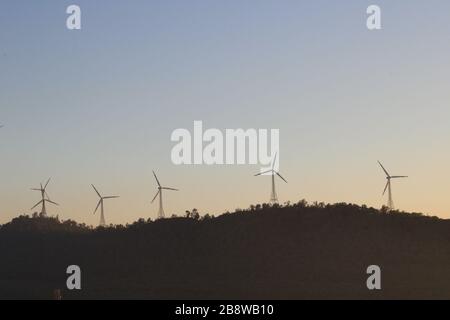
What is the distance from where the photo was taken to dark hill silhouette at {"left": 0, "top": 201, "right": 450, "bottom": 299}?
4326 inches

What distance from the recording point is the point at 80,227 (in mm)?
171375

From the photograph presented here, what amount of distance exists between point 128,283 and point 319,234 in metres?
31.2

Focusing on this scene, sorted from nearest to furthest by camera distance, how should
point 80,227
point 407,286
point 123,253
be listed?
point 407,286
point 123,253
point 80,227

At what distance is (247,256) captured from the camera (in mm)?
130625

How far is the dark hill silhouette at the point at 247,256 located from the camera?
10988 centimetres
